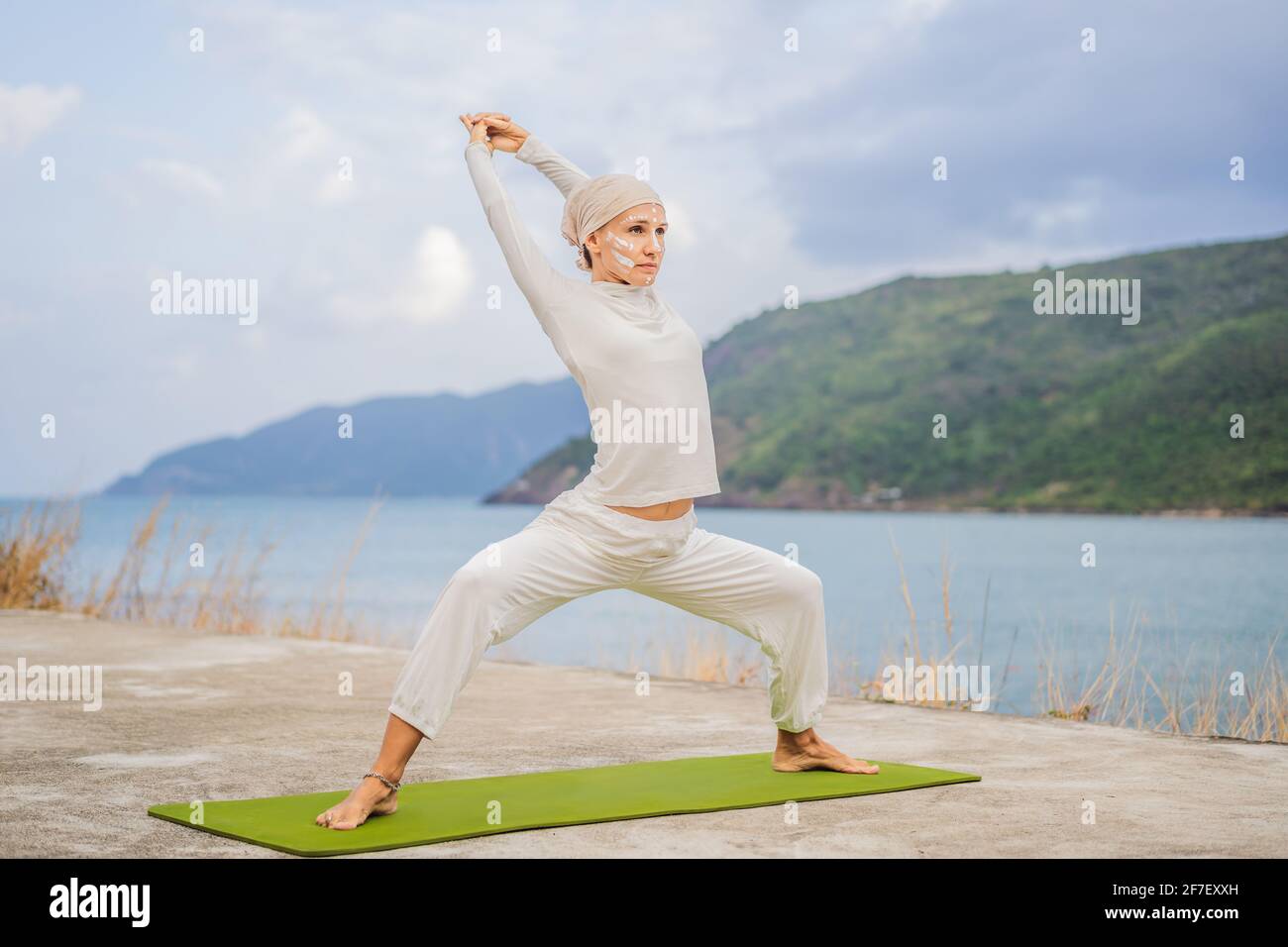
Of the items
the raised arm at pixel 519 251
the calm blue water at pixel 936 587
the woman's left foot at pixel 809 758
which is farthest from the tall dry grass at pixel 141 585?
the raised arm at pixel 519 251

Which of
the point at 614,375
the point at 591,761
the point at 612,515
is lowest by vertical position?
the point at 591,761

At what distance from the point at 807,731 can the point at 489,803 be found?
115cm

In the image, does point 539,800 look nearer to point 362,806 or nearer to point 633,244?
point 362,806

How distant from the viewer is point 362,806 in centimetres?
349

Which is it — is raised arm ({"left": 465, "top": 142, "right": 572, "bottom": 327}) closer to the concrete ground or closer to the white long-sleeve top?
the white long-sleeve top

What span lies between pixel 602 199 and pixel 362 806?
1.80m

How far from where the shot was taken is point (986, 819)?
3.61 meters

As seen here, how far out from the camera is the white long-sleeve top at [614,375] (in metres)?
3.83

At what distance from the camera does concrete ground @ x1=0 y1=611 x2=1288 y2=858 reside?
131 inches

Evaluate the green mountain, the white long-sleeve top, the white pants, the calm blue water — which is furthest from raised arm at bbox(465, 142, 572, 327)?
the green mountain

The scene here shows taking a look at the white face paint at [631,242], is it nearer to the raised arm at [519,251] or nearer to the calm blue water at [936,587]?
the raised arm at [519,251]

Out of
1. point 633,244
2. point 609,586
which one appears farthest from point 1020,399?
point 609,586

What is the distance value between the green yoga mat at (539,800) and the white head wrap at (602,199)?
1.62 metres
